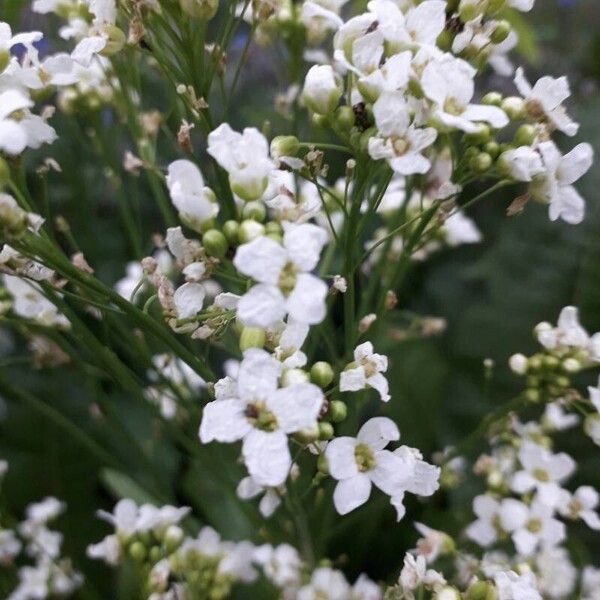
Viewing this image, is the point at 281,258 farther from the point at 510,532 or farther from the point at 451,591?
the point at 510,532

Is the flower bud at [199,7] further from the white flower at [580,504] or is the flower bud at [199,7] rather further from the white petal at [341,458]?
the white flower at [580,504]

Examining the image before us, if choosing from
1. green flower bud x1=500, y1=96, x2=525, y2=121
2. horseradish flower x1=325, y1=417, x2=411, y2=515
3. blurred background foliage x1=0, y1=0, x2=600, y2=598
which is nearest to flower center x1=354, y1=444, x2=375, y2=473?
horseradish flower x1=325, y1=417, x2=411, y2=515

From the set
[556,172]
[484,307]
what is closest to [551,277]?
[484,307]

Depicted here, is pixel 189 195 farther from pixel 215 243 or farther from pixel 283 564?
pixel 283 564

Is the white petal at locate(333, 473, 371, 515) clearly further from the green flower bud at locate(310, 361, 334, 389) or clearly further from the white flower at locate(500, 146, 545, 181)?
the white flower at locate(500, 146, 545, 181)

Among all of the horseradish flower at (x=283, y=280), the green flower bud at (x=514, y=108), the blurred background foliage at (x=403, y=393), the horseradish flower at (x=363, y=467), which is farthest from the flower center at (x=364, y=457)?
the blurred background foliage at (x=403, y=393)

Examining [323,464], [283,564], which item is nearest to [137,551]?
[283,564]
